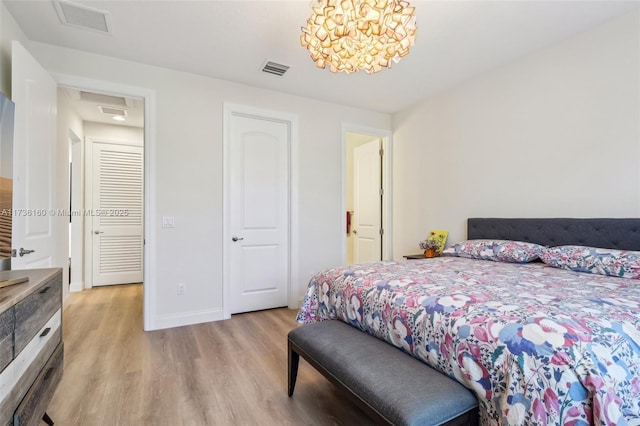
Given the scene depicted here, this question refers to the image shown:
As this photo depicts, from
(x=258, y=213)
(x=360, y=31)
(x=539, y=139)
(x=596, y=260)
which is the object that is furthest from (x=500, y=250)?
(x=258, y=213)

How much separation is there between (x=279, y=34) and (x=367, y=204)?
277 centimetres

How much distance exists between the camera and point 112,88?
9.36 ft

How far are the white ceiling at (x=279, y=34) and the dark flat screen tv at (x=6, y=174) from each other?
0.88 m

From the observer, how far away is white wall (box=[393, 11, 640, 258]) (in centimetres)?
231

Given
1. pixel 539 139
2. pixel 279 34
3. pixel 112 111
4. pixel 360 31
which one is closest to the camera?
pixel 360 31

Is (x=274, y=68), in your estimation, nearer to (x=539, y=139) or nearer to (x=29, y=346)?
(x=539, y=139)

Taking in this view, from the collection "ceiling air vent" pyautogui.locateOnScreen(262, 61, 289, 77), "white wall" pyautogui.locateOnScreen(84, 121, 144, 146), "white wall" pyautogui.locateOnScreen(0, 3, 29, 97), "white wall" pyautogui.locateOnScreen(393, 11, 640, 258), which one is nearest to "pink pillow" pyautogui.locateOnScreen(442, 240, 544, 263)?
"white wall" pyautogui.locateOnScreen(393, 11, 640, 258)

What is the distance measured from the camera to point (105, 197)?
4734 mm

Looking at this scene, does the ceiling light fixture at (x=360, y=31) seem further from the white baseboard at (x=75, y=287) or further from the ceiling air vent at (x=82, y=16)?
the white baseboard at (x=75, y=287)

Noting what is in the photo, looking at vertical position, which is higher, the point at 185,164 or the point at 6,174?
the point at 185,164

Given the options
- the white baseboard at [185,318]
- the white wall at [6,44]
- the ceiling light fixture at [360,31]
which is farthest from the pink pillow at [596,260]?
the white wall at [6,44]

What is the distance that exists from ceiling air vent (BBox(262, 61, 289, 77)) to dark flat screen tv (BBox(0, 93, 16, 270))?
1.91 metres

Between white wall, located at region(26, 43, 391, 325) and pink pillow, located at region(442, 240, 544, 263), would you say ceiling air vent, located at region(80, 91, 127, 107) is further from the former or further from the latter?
pink pillow, located at region(442, 240, 544, 263)

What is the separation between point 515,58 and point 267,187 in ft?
9.21
